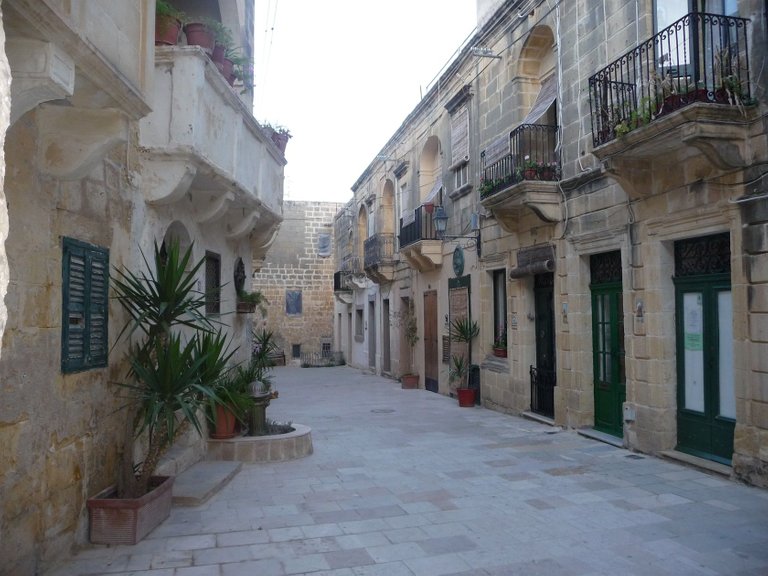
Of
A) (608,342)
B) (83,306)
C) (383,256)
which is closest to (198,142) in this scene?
(83,306)

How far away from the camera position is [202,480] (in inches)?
254

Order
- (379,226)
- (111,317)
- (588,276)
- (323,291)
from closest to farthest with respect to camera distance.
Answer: (111,317)
(588,276)
(379,226)
(323,291)

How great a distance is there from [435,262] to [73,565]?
1183 cm

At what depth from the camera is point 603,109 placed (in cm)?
790

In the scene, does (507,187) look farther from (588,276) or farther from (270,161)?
(270,161)

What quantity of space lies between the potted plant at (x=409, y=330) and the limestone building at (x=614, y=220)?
6.13 feet

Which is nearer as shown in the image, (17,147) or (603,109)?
(17,147)

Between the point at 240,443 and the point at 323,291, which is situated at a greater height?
the point at 323,291

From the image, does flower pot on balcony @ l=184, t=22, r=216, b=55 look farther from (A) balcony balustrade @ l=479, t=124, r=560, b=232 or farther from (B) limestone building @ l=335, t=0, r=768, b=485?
(A) balcony balustrade @ l=479, t=124, r=560, b=232

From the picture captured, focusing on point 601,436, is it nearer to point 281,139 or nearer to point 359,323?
point 281,139

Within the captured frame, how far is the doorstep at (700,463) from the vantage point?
6.62 m

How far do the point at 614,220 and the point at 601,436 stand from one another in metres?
2.95

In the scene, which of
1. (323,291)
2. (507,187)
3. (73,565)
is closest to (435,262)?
(507,187)

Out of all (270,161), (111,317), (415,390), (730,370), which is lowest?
(415,390)
